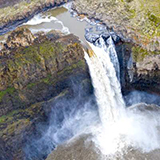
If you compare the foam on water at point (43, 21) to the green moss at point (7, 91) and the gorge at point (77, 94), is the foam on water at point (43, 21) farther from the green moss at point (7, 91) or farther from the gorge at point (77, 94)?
the green moss at point (7, 91)

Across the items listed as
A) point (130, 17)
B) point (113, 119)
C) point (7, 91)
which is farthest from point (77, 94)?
point (130, 17)

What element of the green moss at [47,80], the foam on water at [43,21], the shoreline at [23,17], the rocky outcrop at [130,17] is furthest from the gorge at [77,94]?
the shoreline at [23,17]

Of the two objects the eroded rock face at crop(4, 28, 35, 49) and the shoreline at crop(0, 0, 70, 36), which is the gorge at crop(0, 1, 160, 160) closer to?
the eroded rock face at crop(4, 28, 35, 49)

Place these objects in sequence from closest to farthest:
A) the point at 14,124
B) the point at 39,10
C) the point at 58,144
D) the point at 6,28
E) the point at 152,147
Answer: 1. the point at 14,124
2. the point at 152,147
3. the point at 58,144
4. the point at 6,28
5. the point at 39,10

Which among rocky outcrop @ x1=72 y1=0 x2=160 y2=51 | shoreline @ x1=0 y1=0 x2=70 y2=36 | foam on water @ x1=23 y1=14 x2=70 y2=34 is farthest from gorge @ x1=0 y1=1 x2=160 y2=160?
shoreline @ x1=0 y1=0 x2=70 y2=36

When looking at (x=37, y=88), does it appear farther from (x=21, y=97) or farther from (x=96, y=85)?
(x=96, y=85)

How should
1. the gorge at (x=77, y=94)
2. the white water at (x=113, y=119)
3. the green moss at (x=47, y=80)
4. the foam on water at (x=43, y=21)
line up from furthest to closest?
1. the foam on water at (x=43, y=21)
2. the white water at (x=113, y=119)
3. the green moss at (x=47, y=80)
4. the gorge at (x=77, y=94)

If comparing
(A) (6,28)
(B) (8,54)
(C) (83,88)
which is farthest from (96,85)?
(A) (6,28)
